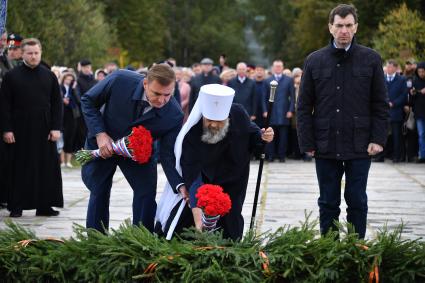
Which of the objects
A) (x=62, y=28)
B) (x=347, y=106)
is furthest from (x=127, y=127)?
(x=62, y=28)

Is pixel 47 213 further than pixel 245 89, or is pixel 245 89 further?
pixel 245 89

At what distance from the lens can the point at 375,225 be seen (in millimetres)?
10180

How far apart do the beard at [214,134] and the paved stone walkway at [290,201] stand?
97cm

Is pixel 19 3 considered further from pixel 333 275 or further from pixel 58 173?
pixel 333 275

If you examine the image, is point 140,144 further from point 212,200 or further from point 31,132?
point 31,132

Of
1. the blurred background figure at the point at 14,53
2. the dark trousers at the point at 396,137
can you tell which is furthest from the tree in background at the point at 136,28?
the blurred background figure at the point at 14,53

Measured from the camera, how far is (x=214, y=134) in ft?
23.7

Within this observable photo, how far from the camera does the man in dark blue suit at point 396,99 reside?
18.9 metres

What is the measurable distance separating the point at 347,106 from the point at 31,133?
454 cm

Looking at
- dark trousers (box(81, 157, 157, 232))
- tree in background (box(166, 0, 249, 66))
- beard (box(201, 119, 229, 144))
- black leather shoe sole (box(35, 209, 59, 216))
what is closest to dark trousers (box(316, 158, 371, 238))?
beard (box(201, 119, 229, 144))

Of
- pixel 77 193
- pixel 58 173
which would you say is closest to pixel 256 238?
pixel 58 173

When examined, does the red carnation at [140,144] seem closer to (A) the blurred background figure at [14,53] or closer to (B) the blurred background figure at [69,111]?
(A) the blurred background figure at [14,53]

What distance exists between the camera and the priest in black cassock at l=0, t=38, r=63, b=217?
10789mm

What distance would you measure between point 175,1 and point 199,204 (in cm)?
6718
